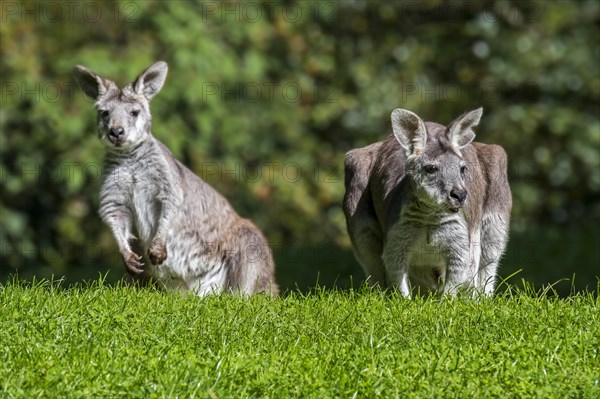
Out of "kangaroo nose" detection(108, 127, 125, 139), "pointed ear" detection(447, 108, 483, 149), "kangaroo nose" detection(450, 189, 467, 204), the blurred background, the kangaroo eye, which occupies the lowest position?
the blurred background

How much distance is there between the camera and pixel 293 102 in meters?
14.7

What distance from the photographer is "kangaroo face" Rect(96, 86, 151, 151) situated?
750 centimetres

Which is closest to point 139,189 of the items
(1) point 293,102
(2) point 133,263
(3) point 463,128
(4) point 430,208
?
(2) point 133,263

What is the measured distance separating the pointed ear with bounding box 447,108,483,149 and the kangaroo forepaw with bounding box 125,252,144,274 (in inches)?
87.7

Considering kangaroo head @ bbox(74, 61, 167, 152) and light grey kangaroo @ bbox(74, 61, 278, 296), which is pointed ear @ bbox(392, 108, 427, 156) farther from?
kangaroo head @ bbox(74, 61, 167, 152)

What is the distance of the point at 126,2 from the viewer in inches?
520

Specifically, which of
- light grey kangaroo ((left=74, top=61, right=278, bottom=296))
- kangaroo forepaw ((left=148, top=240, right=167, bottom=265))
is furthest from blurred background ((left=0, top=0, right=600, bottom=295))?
kangaroo forepaw ((left=148, top=240, right=167, bottom=265))

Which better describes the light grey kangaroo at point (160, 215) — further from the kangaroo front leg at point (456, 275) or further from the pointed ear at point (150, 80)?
the kangaroo front leg at point (456, 275)

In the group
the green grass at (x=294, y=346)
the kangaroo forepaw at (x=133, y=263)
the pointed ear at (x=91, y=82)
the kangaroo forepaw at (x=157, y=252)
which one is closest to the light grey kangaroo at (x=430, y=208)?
the green grass at (x=294, y=346)

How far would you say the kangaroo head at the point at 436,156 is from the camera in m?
6.49

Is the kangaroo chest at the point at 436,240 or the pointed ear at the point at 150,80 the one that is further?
the pointed ear at the point at 150,80

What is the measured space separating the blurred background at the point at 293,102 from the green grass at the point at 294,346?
5562mm

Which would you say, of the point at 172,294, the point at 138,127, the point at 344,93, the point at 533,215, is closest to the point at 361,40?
the point at 344,93

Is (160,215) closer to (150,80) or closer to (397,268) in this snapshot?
(150,80)
